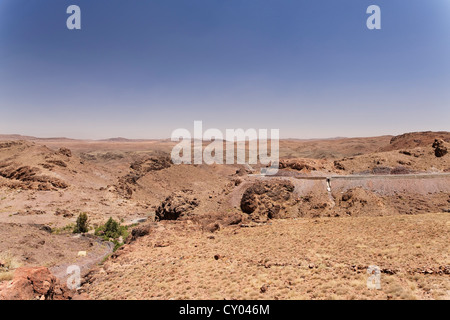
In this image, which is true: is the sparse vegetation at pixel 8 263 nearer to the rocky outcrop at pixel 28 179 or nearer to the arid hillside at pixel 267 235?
the arid hillside at pixel 267 235

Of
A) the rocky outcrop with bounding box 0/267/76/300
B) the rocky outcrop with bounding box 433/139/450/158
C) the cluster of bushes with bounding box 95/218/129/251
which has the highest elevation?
the rocky outcrop with bounding box 433/139/450/158

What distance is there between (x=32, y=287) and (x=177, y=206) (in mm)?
11006

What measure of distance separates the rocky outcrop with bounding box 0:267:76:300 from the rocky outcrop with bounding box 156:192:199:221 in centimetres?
931

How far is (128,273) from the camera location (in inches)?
427

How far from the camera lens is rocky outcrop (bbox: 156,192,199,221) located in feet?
60.8

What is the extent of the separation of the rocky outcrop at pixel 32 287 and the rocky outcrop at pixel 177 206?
9315mm

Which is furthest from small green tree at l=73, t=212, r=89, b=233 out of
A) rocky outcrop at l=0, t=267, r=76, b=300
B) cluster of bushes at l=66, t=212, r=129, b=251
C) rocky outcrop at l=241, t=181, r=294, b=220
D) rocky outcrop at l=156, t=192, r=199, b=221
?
rocky outcrop at l=241, t=181, r=294, b=220

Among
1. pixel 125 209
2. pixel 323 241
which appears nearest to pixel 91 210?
pixel 125 209

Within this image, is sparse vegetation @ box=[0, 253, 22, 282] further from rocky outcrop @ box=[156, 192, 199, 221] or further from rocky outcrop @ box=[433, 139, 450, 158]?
rocky outcrop @ box=[433, 139, 450, 158]

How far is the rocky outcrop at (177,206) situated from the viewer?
18.5 metres
